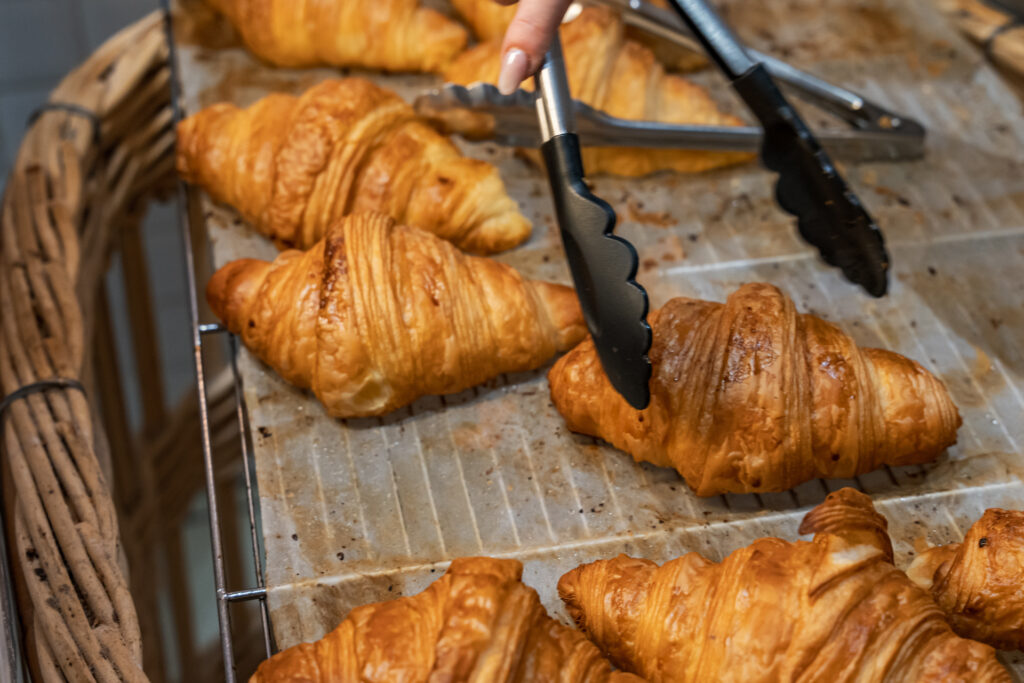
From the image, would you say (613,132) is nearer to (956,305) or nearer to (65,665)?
(956,305)

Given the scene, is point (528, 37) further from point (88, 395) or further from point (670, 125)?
point (88, 395)

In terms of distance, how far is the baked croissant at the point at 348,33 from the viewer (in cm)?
175

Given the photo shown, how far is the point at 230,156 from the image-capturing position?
1.53m

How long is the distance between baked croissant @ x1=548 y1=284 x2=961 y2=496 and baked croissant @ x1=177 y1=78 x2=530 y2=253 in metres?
0.38

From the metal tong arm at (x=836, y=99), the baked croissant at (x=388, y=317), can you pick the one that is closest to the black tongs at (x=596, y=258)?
the baked croissant at (x=388, y=317)

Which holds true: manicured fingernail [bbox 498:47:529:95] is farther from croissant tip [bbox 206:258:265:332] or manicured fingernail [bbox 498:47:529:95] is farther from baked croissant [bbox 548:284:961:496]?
croissant tip [bbox 206:258:265:332]

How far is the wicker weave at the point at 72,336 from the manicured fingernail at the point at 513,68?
0.70m

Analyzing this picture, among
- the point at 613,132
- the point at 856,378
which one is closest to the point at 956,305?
the point at 856,378

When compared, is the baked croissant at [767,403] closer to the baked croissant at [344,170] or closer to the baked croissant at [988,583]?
the baked croissant at [988,583]

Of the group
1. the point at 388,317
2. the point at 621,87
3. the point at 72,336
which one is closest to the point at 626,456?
the point at 388,317

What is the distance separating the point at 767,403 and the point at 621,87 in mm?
713

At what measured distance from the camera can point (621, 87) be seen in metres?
1.68

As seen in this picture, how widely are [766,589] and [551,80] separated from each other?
619mm

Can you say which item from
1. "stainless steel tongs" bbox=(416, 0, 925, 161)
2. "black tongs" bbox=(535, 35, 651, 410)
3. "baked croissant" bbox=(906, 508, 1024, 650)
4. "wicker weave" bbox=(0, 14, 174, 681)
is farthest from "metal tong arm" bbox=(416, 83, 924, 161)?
"baked croissant" bbox=(906, 508, 1024, 650)
